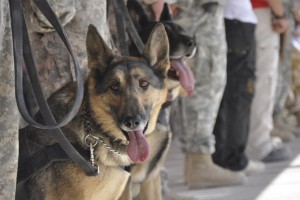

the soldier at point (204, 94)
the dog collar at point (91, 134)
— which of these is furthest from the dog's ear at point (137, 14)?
the dog collar at point (91, 134)

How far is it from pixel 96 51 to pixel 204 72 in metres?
2.16

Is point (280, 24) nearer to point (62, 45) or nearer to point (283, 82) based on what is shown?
point (283, 82)

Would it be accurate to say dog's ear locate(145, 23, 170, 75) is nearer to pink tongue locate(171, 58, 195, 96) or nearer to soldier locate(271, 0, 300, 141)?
pink tongue locate(171, 58, 195, 96)

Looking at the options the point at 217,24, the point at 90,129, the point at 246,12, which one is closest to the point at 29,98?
the point at 90,129

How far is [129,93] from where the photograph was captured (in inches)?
144

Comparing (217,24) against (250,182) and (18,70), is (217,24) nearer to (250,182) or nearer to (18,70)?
(250,182)

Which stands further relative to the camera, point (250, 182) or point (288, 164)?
point (288, 164)

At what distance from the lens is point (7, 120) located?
330cm

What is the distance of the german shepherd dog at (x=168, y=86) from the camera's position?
14.5 ft

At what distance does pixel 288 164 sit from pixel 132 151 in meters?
3.36

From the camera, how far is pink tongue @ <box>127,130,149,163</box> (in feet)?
12.0

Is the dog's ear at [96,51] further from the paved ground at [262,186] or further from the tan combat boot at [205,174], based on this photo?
the tan combat boot at [205,174]

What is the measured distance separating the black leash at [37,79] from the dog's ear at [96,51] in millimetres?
304

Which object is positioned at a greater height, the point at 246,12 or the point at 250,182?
the point at 246,12
